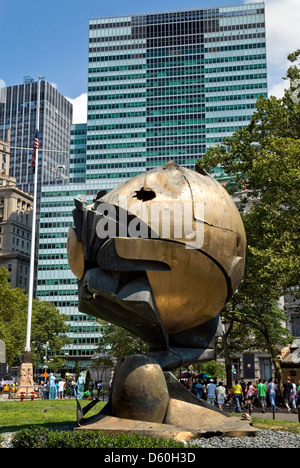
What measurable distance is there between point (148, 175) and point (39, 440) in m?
5.93

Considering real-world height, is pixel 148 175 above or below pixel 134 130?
below

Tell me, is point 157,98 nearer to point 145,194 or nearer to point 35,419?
point 35,419

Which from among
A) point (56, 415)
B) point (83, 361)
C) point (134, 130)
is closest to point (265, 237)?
point (56, 415)

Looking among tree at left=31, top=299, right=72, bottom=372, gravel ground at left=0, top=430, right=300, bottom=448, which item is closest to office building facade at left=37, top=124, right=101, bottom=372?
tree at left=31, top=299, right=72, bottom=372

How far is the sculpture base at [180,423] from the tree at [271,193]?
389 inches

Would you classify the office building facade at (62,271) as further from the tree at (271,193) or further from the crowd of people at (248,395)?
the tree at (271,193)

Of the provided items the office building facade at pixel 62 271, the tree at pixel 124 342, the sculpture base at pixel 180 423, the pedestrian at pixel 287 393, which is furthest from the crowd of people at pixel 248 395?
the office building facade at pixel 62 271

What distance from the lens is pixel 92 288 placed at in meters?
11.3

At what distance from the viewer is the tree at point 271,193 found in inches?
832

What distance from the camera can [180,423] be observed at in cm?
1073

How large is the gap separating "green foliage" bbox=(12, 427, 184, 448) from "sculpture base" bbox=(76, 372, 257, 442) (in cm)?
156
